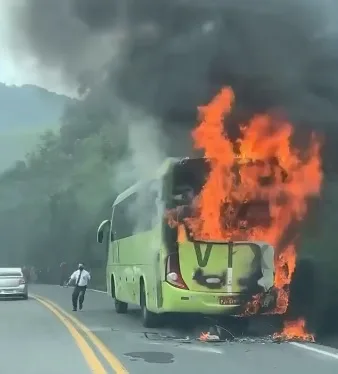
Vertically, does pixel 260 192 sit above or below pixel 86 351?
above

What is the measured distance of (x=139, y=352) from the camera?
35.2ft

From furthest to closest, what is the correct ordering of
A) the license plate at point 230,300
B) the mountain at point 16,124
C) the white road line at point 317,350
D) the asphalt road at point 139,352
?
1. the mountain at point 16,124
2. the license plate at point 230,300
3. the white road line at point 317,350
4. the asphalt road at point 139,352

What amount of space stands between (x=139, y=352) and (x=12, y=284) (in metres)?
16.2

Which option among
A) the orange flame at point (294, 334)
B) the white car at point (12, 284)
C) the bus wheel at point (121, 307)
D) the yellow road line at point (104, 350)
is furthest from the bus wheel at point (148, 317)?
the white car at point (12, 284)

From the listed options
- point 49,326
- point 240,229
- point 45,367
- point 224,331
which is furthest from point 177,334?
point 45,367

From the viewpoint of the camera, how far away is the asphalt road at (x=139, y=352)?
918cm

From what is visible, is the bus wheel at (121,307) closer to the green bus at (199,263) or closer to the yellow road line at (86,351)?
the yellow road line at (86,351)

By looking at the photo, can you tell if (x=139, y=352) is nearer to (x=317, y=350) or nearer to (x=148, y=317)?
(x=317, y=350)

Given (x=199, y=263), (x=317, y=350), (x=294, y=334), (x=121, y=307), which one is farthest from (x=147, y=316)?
(x=121, y=307)

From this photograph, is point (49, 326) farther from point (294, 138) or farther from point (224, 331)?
point (294, 138)

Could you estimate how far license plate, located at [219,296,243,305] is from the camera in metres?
12.4

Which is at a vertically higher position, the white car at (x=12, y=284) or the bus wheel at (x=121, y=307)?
the white car at (x=12, y=284)

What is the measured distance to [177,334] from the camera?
1326cm

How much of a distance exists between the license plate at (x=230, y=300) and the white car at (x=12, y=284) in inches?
595
